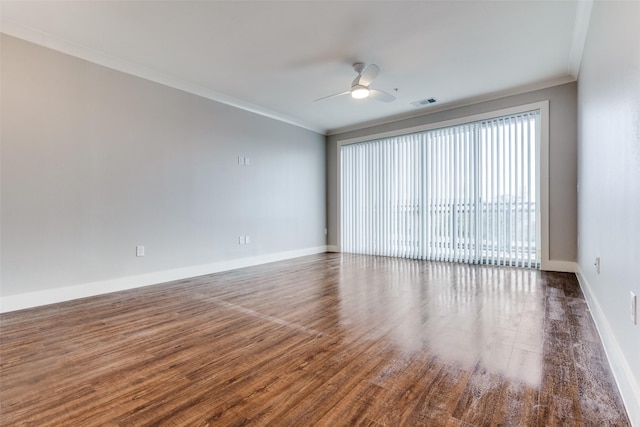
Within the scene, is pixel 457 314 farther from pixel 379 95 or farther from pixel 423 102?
pixel 423 102

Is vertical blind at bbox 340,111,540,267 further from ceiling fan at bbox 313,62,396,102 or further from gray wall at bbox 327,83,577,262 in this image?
ceiling fan at bbox 313,62,396,102

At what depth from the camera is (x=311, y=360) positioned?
1.80 m

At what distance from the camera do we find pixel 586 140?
124 inches

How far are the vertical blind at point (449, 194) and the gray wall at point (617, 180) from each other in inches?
71.0

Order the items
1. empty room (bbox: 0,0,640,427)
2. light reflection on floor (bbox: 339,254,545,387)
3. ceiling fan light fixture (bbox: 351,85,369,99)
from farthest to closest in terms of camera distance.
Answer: ceiling fan light fixture (bbox: 351,85,369,99) → light reflection on floor (bbox: 339,254,545,387) → empty room (bbox: 0,0,640,427)

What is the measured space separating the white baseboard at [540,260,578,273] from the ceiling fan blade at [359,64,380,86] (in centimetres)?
358

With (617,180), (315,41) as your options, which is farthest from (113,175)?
(617,180)

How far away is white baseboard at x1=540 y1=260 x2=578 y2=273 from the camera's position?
13.4 feet

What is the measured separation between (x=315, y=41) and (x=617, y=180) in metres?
2.74

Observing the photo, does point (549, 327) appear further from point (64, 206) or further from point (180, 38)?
point (64, 206)

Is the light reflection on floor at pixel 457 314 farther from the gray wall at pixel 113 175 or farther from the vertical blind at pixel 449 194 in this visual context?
the gray wall at pixel 113 175

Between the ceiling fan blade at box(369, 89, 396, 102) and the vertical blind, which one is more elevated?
the ceiling fan blade at box(369, 89, 396, 102)

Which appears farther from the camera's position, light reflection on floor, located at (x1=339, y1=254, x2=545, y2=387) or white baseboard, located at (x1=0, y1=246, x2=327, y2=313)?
white baseboard, located at (x1=0, y1=246, x2=327, y2=313)

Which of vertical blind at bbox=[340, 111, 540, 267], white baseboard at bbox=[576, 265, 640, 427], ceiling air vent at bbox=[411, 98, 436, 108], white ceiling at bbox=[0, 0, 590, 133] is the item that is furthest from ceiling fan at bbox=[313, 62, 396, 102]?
white baseboard at bbox=[576, 265, 640, 427]
